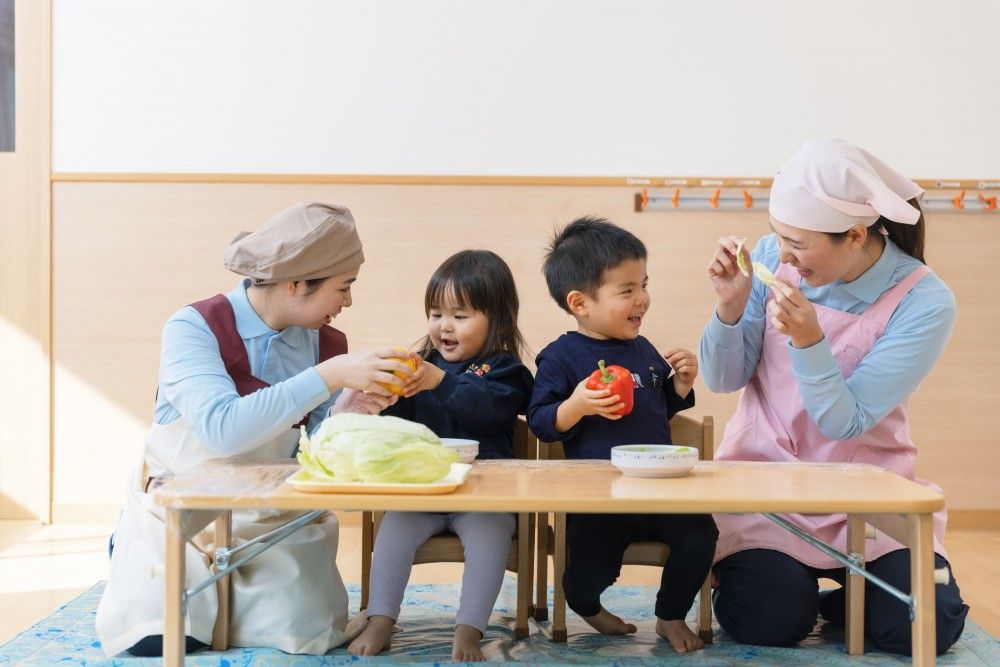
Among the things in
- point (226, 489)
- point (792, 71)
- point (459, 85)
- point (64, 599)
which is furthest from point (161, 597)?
point (792, 71)

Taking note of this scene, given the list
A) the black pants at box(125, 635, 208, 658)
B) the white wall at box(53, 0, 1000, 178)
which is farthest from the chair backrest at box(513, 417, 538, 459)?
the white wall at box(53, 0, 1000, 178)

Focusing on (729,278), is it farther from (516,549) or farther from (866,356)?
(516,549)

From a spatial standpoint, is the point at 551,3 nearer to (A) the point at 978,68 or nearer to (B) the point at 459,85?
(B) the point at 459,85

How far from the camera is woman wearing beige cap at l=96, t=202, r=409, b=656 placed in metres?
2.21

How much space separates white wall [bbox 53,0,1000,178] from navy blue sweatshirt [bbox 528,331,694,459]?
1818mm

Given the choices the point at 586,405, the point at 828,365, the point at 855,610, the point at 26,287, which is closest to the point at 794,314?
the point at 828,365

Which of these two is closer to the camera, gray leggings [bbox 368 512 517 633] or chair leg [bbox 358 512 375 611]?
gray leggings [bbox 368 512 517 633]

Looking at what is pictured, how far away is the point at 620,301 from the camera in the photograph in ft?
8.62

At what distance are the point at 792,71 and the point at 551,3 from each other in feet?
3.26

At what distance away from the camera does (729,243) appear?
2.51m

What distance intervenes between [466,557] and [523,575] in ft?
0.67

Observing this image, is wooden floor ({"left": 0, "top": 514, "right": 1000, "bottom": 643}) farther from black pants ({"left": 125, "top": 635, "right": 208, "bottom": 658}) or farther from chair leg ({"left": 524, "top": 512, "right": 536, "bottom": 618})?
chair leg ({"left": 524, "top": 512, "right": 536, "bottom": 618})

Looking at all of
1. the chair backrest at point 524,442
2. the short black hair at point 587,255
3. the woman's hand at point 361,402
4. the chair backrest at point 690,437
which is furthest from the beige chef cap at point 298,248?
the chair backrest at point 690,437

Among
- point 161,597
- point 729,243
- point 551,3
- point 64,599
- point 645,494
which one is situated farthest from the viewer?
point 551,3
